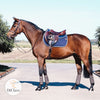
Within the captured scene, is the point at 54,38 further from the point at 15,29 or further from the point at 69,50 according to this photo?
the point at 15,29

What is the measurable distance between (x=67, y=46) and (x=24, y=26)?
8.00ft

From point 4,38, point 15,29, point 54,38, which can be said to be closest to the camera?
point 54,38

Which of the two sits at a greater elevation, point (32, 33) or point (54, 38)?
point (32, 33)

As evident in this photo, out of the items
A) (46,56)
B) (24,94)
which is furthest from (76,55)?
(24,94)

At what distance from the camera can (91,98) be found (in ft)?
31.0

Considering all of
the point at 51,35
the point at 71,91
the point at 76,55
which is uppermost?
the point at 51,35

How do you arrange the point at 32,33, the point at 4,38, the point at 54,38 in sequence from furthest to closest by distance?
the point at 4,38, the point at 32,33, the point at 54,38

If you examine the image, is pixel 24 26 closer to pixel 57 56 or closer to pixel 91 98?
pixel 57 56

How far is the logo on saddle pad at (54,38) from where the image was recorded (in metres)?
10.7

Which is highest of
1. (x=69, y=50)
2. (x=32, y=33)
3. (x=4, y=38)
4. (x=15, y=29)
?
(x=15, y=29)

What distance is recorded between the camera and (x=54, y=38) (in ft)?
35.3

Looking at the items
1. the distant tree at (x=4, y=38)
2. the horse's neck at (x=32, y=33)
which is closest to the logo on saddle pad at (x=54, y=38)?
the horse's neck at (x=32, y=33)

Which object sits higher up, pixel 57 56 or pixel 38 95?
pixel 57 56

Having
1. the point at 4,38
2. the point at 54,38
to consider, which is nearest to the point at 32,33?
the point at 54,38
